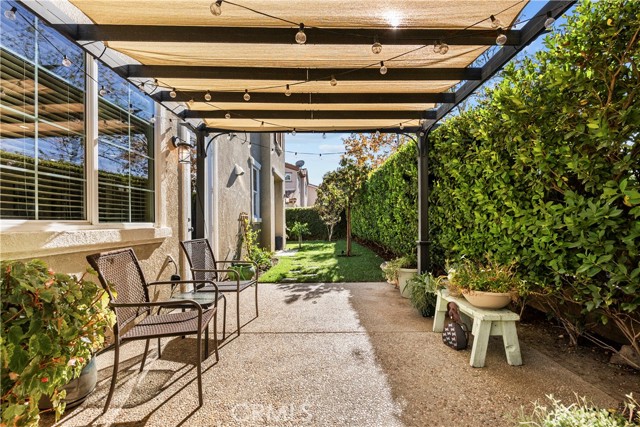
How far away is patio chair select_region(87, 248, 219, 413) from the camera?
7.05 feet

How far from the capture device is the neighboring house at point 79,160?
2176mm

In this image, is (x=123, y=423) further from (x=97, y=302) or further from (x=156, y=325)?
(x=97, y=302)

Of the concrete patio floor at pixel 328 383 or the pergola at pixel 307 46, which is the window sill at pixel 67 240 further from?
the pergola at pixel 307 46

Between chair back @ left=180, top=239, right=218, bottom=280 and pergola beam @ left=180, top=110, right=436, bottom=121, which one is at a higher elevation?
pergola beam @ left=180, top=110, right=436, bottom=121

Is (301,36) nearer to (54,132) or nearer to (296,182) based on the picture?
(54,132)

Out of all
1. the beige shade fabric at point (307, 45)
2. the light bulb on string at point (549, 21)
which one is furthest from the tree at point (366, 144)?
the light bulb on string at point (549, 21)

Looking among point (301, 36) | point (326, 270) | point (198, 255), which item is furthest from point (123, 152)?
point (326, 270)

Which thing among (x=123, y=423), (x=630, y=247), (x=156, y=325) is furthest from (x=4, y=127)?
(x=630, y=247)

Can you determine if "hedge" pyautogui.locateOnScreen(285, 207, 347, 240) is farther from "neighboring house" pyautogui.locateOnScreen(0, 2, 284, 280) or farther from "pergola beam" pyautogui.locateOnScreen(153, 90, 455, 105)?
"pergola beam" pyautogui.locateOnScreen(153, 90, 455, 105)

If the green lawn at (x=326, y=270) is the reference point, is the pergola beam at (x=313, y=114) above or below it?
above

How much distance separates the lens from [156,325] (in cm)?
240

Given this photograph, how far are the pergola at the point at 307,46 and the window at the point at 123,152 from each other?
27cm

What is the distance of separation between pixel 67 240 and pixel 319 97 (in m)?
2.89

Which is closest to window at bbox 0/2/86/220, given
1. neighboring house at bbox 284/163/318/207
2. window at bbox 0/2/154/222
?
window at bbox 0/2/154/222
